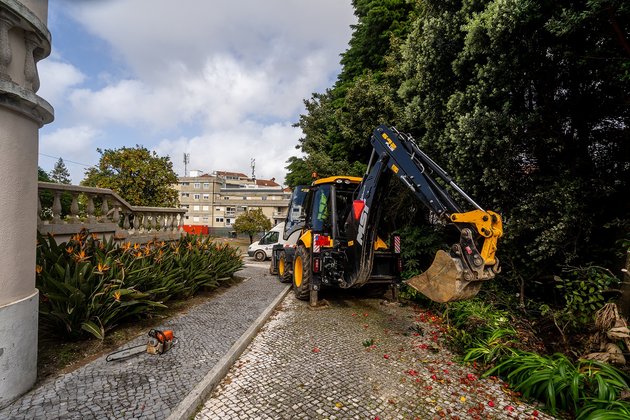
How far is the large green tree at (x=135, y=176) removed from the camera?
14.8 m

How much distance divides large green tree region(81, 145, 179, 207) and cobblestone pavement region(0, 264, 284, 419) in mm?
11861

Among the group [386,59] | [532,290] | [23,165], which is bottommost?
[532,290]

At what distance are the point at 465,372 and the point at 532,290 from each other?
9.65 feet

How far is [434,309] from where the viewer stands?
6.52 meters

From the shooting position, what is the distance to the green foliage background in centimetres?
436

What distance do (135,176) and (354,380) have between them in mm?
14840

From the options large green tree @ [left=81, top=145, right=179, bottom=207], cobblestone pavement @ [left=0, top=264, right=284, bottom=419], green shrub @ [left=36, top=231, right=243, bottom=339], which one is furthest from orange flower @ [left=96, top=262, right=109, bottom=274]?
large green tree @ [left=81, top=145, right=179, bottom=207]

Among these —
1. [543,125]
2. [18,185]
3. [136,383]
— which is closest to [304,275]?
[136,383]

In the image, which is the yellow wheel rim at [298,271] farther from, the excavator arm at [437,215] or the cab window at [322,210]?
the excavator arm at [437,215]

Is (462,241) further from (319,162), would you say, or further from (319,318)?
(319,162)

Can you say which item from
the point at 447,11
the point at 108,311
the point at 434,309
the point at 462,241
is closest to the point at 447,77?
the point at 447,11

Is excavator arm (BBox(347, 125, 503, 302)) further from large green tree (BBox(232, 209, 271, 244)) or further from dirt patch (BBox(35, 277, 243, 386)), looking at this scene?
large green tree (BBox(232, 209, 271, 244))

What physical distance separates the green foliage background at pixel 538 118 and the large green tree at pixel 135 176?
43.3ft

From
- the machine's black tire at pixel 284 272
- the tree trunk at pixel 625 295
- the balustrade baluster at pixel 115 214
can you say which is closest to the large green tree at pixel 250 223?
the machine's black tire at pixel 284 272
